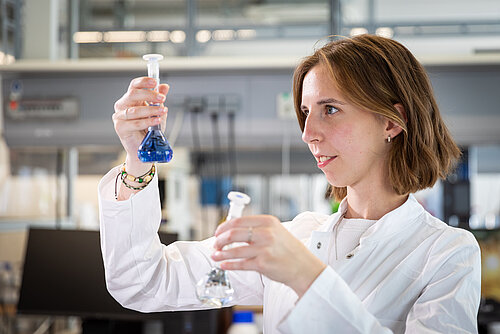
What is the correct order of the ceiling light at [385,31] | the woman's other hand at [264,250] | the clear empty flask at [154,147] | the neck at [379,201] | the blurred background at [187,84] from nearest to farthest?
the woman's other hand at [264,250] → the clear empty flask at [154,147] → the neck at [379,201] → the blurred background at [187,84] → the ceiling light at [385,31]

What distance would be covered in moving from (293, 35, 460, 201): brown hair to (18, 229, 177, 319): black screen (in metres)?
1.31

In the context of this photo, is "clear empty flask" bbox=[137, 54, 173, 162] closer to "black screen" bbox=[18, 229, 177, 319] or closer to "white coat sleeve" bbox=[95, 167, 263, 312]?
"white coat sleeve" bbox=[95, 167, 263, 312]

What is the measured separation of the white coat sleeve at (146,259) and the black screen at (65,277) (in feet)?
3.19

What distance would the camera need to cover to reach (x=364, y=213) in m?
1.28

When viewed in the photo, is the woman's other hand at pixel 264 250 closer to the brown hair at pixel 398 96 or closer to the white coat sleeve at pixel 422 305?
the white coat sleeve at pixel 422 305

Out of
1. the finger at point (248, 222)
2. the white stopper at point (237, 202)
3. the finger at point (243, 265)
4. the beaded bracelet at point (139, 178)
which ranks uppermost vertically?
the beaded bracelet at point (139, 178)

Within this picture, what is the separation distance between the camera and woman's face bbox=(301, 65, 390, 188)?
1163mm

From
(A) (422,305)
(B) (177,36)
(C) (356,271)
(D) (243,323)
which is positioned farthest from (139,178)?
(B) (177,36)

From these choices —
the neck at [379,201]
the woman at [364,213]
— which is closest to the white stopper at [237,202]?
the woman at [364,213]

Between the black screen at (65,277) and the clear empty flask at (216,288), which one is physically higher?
the clear empty flask at (216,288)

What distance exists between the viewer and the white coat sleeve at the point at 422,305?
92 cm

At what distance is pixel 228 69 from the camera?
2516 millimetres

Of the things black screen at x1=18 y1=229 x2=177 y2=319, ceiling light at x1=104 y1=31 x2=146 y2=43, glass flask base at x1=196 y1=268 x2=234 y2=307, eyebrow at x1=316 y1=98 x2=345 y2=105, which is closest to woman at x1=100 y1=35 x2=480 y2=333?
eyebrow at x1=316 y1=98 x2=345 y2=105

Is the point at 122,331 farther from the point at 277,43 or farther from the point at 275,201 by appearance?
the point at 275,201
